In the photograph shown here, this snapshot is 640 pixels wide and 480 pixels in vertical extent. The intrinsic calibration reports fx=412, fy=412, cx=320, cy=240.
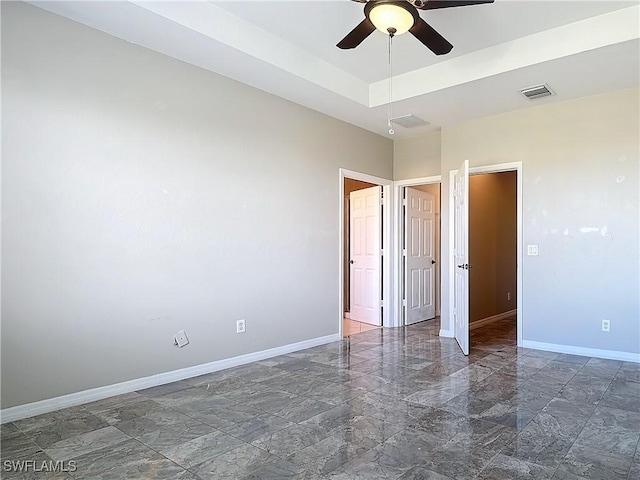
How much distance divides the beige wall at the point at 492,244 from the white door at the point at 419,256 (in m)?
0.80

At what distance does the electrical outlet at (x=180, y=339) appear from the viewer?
3471 millimetres

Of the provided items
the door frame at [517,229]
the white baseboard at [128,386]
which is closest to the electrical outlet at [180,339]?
the white baseboard at [128,386]

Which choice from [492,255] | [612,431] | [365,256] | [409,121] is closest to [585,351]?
[612,431]

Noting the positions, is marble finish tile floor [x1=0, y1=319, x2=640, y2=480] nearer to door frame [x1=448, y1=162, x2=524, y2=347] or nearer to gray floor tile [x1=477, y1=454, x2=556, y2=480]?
gray floor tile [x1=477, y1=454, x2=556, y2=480]

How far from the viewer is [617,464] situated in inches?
83.0

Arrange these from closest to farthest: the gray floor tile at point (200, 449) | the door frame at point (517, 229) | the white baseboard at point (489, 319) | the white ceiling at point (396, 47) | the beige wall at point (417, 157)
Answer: the gray floor tile at point (200, 449) → the white ceiling at point (396, 47) → the door frame at point (517, 229) → the beige wall at point (417, 157) → the white baseboard at point (489, 319)

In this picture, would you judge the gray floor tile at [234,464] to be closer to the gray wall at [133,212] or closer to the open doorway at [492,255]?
the gray wall at [133,212]

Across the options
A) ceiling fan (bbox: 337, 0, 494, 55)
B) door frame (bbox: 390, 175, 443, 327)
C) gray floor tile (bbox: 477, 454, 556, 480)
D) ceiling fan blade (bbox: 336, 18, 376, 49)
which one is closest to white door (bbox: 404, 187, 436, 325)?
door frame (bbox: 390, 175, 443, 327)

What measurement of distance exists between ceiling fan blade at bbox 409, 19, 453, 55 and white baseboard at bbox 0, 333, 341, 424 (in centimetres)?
311

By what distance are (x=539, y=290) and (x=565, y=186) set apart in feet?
3.81

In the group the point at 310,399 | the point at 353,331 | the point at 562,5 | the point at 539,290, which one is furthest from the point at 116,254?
the point at 539,290

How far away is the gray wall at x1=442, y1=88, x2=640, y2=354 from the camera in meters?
4.05

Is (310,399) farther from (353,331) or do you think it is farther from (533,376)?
(353,331)

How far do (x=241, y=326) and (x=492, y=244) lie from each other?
416 cm
